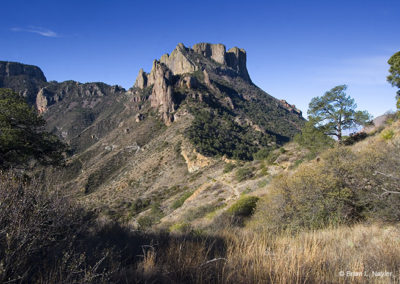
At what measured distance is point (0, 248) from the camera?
6.45ft

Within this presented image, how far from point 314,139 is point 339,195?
53.7 feet

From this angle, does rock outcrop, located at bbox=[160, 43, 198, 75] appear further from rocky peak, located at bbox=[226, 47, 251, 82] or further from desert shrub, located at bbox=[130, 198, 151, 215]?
desert shrub, located at bbox=[130, 198, 151, 215]

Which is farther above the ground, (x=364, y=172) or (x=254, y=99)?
(x=254, y=99)

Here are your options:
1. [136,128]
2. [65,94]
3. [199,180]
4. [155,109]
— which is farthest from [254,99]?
[65,94]

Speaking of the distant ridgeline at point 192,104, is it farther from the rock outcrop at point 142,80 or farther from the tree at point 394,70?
the tree at point 394,70

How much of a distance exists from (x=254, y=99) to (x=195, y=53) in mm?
66609

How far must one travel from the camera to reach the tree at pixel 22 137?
1023 centimetres

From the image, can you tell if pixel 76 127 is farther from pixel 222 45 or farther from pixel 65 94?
pixel 222 45

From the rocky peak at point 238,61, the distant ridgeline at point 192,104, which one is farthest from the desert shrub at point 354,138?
the rocky peak at point 238,61

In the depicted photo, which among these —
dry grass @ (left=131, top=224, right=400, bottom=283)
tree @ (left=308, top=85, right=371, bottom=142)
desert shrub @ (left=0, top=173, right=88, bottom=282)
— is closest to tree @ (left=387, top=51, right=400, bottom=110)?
tree @ (left=308, top=85, right=371, bottom=142)

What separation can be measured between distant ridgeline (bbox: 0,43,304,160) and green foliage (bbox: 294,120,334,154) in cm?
2651

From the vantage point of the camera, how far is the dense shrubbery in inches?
213

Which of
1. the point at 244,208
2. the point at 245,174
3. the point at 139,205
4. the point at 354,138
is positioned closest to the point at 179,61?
the point at 139,205

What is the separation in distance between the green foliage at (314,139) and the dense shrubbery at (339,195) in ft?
43.3
